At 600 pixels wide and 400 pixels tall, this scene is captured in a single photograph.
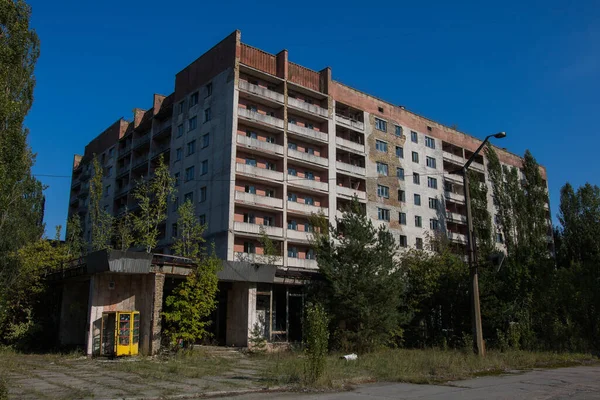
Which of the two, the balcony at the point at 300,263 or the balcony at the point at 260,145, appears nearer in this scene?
the balcony at the point at 300,263

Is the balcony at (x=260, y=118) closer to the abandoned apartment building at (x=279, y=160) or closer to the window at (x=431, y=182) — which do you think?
the abandoned apartment building at (x=279, y=160)

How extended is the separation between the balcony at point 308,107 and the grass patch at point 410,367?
2933 cm

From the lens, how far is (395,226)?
5131cm

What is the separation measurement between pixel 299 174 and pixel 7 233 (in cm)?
2498

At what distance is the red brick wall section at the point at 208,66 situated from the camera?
43.3 m

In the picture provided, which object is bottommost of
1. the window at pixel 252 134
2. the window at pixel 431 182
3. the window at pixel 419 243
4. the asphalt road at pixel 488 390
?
the asphalt road at pixel 488 390

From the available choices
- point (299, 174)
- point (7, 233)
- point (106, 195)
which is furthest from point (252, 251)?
point (106, 195)

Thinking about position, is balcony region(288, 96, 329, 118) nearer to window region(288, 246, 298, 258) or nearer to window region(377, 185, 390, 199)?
window region(377, 185, 390, 199)

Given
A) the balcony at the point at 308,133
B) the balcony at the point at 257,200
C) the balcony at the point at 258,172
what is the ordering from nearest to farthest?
1. the balcony at the point at 257,200
2. the balcony at the point at 258,172
3. the balcony at the point at 308,133

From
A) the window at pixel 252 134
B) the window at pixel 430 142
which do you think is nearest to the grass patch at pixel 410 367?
the window at pixel 252 134

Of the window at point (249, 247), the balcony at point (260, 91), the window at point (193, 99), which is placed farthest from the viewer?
the window at point (193, 99)

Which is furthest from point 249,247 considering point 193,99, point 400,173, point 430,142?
point 430,142

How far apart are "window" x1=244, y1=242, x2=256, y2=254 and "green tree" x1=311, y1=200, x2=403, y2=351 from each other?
52.3 feet

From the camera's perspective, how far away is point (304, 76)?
48.7 m
